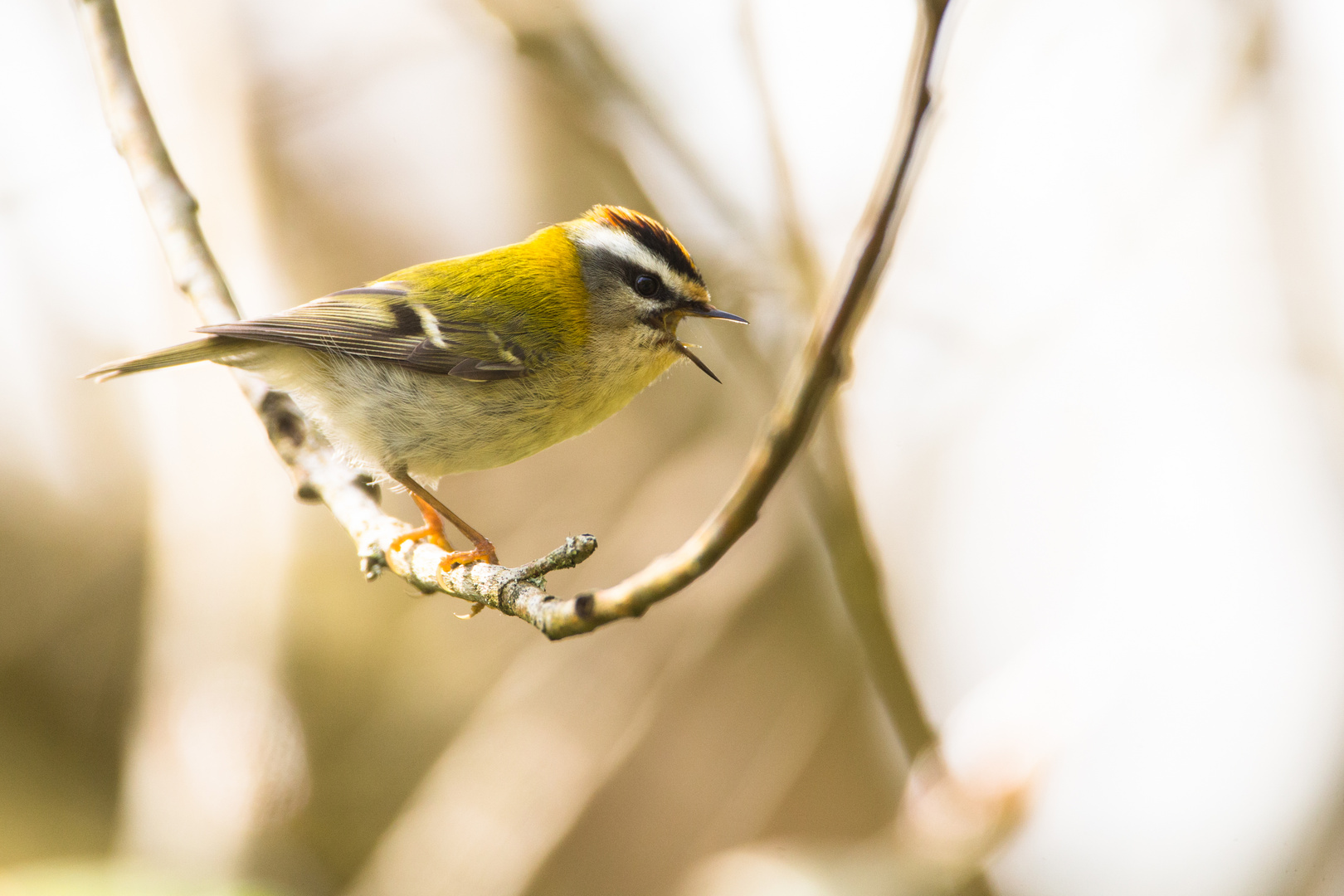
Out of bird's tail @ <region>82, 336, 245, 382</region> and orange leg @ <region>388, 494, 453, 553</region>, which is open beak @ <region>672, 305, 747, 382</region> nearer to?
orange leg @ <region>388, 494, 453, 553</region>

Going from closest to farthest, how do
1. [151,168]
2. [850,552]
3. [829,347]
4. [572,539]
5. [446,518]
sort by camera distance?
1. [829,347]
2. [572,539]
3. [850,552]
4. [151,168]
5. [446,518]

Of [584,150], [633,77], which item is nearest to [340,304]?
[633,77]

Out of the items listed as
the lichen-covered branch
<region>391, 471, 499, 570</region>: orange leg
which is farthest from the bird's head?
the lichen-covered branch

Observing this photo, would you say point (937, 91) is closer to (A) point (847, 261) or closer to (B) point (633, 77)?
(A) point (847, 261)

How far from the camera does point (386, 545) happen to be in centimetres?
148

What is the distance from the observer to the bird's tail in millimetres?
1718

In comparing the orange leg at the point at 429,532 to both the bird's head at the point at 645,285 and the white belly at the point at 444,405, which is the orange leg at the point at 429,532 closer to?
the white belly at the point at 444,405

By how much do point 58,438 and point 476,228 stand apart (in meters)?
1.71

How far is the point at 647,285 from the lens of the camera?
196 centimetres

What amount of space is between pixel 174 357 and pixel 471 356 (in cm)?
57

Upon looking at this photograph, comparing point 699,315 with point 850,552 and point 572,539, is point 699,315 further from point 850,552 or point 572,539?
point 572,539

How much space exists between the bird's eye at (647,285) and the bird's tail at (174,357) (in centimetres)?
82

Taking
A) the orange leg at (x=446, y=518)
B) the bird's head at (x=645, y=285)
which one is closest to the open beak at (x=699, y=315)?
the bird's head at (x=645, y=285)

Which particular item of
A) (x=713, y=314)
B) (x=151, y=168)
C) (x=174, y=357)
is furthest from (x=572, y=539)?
(x=151, y=168)
